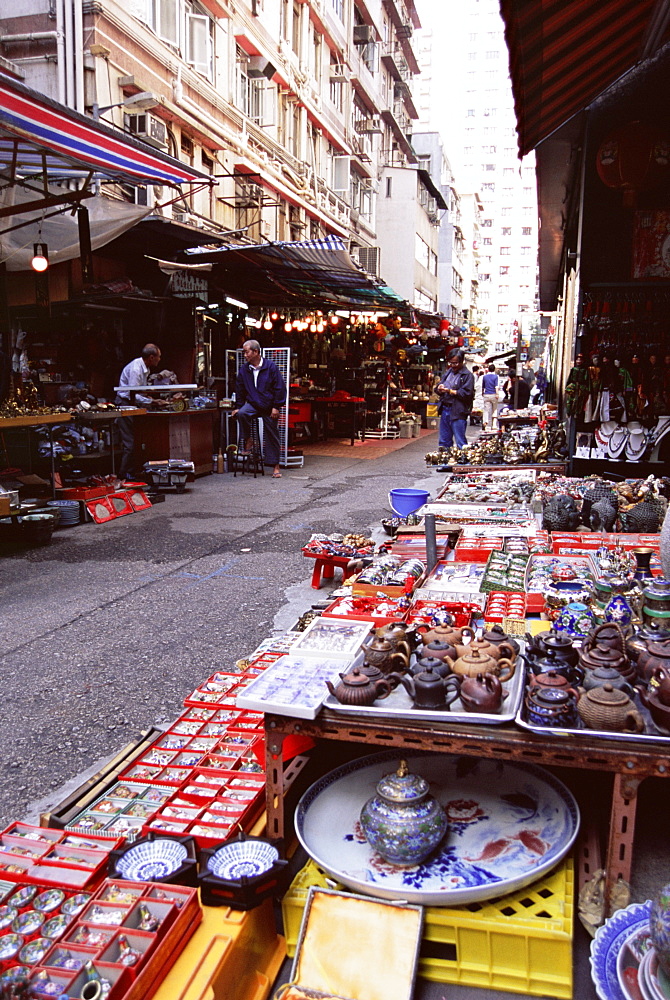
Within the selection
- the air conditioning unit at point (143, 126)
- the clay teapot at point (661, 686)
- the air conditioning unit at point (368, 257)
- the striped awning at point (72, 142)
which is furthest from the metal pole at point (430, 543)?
the air conditioning unit at point (368, 257)

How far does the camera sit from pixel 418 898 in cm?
206

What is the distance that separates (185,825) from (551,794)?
4.16ft

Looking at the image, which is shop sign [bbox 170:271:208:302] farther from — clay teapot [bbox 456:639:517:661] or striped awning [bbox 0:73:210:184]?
clay teapot [bbox 456:639:517:661]

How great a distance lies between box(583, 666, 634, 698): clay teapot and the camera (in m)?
2.29

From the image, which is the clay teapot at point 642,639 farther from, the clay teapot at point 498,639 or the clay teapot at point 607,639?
the clay teapot at point 498,639

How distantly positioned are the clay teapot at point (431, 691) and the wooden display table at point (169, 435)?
873cm

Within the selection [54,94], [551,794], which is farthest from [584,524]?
[54,94]

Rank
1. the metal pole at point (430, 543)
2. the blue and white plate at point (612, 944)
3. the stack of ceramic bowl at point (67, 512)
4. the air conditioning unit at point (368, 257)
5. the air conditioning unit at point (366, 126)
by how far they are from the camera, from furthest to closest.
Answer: the air conditioning unit at point (368, 257) < the air conditioning unit at point (366, 126) < the stack of ceramic bowl at point (67, 512) < the metal pole at point (430, 543) < the blue and white plate at point (612, 944)

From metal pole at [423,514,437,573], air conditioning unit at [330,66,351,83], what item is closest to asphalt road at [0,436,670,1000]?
metal pole at [423,514,437,573]

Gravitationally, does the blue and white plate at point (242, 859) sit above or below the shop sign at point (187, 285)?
below

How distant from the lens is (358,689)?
7.75 feet

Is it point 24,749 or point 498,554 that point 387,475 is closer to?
point 498,554

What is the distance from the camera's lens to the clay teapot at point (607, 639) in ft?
8.58

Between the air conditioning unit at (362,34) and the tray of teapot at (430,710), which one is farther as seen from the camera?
the air conditioning unit at (362,34)
